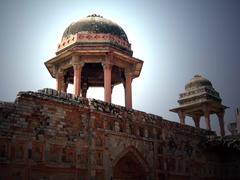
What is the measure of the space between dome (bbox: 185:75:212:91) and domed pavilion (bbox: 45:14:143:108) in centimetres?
1051

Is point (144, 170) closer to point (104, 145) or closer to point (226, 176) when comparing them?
point (104, 145)

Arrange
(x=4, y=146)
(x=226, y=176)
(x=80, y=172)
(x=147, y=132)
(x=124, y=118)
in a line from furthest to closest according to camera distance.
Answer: (x=226, y=176) → (x=147, y=132) → (x=124, y=118) → (x=80, y=172) → (x=4, y=146)

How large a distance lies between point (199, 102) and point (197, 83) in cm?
274

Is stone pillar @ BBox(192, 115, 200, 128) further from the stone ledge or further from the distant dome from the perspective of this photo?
the stone ledge

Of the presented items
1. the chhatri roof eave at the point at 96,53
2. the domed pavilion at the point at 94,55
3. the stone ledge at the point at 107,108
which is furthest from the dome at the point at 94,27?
A: the stone ledge at the point at 107,108

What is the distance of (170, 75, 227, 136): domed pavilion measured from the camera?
27.6 meters

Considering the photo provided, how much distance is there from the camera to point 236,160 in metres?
21.8

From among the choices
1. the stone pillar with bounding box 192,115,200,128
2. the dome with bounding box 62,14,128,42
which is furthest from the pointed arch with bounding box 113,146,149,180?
the stone pillar with bounding box 192,115,200,128

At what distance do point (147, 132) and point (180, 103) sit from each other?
502 inches

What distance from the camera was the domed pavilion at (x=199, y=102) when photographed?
27594 millimetres

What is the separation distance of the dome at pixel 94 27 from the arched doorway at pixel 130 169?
7330 mm

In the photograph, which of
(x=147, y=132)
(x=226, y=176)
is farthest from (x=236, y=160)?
(x=147, y=132)

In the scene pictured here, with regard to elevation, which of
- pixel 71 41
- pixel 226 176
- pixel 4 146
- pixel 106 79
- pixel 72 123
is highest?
A: pixel 71 41

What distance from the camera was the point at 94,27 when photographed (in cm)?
1950
